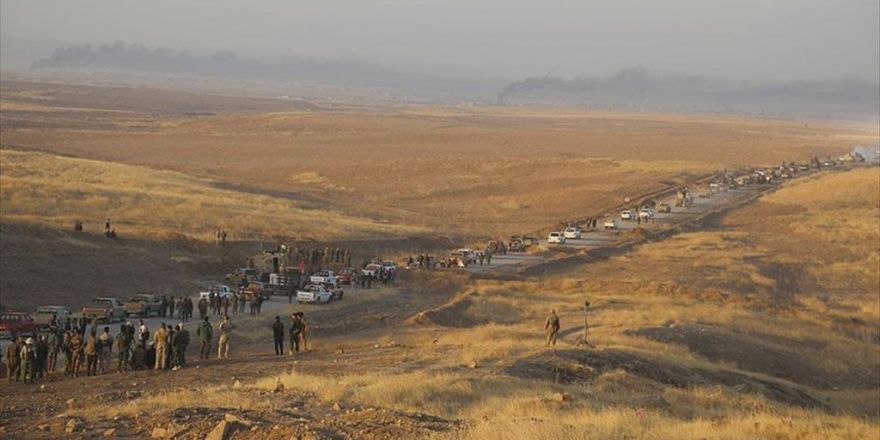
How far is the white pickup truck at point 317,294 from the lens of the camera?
1513 inches

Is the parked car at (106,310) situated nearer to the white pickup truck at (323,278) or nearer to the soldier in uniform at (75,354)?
the white pickup truck at (323,278)

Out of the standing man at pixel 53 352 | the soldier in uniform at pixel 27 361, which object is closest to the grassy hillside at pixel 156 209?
the standing man at pixel 53 352

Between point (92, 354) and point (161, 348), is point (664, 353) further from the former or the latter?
point (92, 354)

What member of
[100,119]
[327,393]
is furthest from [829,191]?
[100,119]

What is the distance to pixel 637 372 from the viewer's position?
23.1 m

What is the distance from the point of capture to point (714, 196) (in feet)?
281

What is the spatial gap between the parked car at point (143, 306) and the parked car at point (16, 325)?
4.08m

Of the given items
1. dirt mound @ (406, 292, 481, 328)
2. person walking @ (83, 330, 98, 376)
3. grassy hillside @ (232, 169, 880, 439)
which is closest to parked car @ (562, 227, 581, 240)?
grassy hillside @ (232, 169, 880, 439)

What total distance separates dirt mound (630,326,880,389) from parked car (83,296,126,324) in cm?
1390

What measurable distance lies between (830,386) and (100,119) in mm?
143193

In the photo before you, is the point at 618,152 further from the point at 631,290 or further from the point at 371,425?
A: the point at 371,425

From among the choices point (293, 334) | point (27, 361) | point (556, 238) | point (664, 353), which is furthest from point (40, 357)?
point (556, 238)

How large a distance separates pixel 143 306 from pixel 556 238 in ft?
91.8

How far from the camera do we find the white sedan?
5781cm
